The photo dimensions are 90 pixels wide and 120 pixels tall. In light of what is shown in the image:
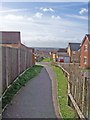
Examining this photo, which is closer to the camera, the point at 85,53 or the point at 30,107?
the point at 30,107

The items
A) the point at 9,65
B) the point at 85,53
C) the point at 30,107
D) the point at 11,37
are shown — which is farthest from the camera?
the point at 85,53

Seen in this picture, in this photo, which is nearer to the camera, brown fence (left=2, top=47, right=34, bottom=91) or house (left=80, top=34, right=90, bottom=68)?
brown fence (left=2, top=47, right=34, bottom=91)

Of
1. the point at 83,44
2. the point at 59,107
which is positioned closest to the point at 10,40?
the point at 83,44

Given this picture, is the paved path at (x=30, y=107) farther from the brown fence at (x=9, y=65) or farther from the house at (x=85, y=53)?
the house at (x=85, y=53)

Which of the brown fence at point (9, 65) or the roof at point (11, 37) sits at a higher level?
the roof at point (11, 37)

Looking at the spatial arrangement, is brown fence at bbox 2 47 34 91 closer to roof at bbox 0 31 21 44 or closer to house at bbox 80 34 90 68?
roof at bbox 0 31 21 44

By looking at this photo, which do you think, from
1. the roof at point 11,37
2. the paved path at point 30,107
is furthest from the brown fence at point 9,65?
the roof at point 11,37

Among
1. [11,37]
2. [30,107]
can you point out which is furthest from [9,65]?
[11,37]

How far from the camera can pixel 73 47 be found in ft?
169

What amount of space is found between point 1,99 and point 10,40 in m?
25.1

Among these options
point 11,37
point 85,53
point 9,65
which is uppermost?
point 11,37

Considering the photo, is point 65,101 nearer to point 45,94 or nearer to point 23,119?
point 45,94

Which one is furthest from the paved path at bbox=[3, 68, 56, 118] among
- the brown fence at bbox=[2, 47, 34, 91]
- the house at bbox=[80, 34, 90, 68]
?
the house at bbox=[80, 34, 90, 68]

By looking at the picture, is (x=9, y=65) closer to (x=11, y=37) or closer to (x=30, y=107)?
(x=30, y=107)
